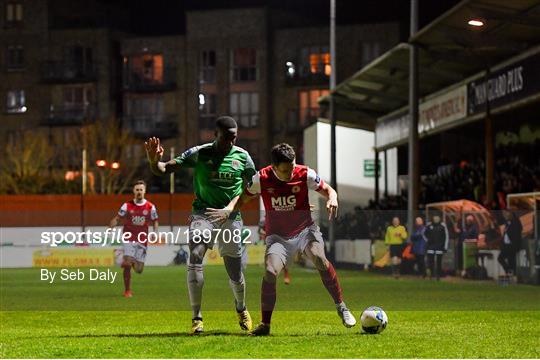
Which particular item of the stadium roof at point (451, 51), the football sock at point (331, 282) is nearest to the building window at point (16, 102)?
the stadium roof at point (451, 51)

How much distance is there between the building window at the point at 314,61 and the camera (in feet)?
263

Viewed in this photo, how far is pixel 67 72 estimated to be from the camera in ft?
275

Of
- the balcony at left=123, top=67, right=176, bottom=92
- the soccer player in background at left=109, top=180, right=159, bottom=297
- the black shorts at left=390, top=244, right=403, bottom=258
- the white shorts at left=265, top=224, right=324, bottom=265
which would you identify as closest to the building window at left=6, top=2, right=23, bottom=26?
the balcony at left=123, top=67, right=176, bottom=92

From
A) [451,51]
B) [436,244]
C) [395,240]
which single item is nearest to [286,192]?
[436,244]

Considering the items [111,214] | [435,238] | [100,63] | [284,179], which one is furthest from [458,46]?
[100,63]

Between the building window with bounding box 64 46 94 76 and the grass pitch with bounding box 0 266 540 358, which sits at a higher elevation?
the building window with bounding box 64 46 94 76

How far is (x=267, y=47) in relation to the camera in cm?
7956

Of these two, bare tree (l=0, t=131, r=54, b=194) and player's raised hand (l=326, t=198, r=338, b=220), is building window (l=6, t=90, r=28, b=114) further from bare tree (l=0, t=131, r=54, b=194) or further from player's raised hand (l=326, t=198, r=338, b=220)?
player's raised hand (l=326, t=198, r=338, b=220)

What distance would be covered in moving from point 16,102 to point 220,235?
7353 centimetres

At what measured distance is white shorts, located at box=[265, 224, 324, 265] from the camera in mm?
14406

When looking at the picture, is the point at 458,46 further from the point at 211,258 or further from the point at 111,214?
the point at 211,258

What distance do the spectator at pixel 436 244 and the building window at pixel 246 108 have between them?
177 ft

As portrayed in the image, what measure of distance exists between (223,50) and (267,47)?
9.76 ft

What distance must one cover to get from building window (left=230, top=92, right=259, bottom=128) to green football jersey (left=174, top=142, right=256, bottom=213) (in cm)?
6627
